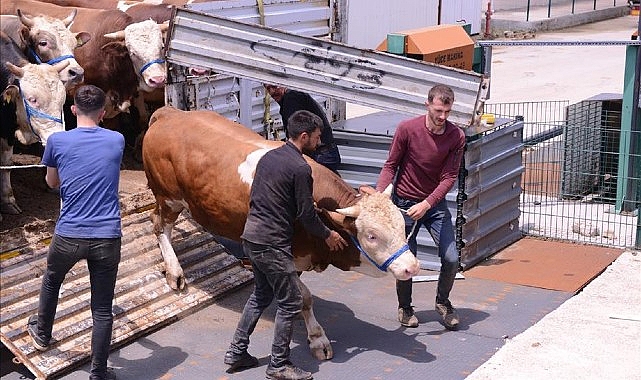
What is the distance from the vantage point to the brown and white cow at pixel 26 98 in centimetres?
786

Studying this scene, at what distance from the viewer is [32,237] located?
7.66 m

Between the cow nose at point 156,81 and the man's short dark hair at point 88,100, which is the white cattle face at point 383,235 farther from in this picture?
the cow nose at point 156,81

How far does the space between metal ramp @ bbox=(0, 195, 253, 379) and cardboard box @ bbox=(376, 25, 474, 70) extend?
10.2 ft

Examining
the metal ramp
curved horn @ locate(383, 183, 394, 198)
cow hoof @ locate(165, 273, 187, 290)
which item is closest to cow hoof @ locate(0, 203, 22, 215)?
the metal ramp

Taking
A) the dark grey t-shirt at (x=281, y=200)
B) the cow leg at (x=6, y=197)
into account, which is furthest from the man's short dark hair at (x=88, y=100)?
the cow leg at (x=6, y=197)

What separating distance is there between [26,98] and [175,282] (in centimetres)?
193

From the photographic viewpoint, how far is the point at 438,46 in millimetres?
10695

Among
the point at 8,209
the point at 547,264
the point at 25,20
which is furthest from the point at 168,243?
the point at 547,264

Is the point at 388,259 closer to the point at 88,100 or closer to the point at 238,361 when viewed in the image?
the point at 238,361

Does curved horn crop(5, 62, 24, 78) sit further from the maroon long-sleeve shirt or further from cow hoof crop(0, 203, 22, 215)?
the maroon long-sleeve shirt

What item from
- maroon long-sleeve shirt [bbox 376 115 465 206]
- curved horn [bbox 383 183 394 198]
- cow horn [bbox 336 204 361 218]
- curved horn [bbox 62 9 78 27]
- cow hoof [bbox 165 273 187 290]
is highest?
curved horn [bbox 62 9 78 27]

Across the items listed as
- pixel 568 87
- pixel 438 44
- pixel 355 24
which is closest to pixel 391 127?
pixel 438 44

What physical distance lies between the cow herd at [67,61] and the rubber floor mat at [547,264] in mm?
3849

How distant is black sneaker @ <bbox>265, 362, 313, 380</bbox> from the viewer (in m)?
6.42
